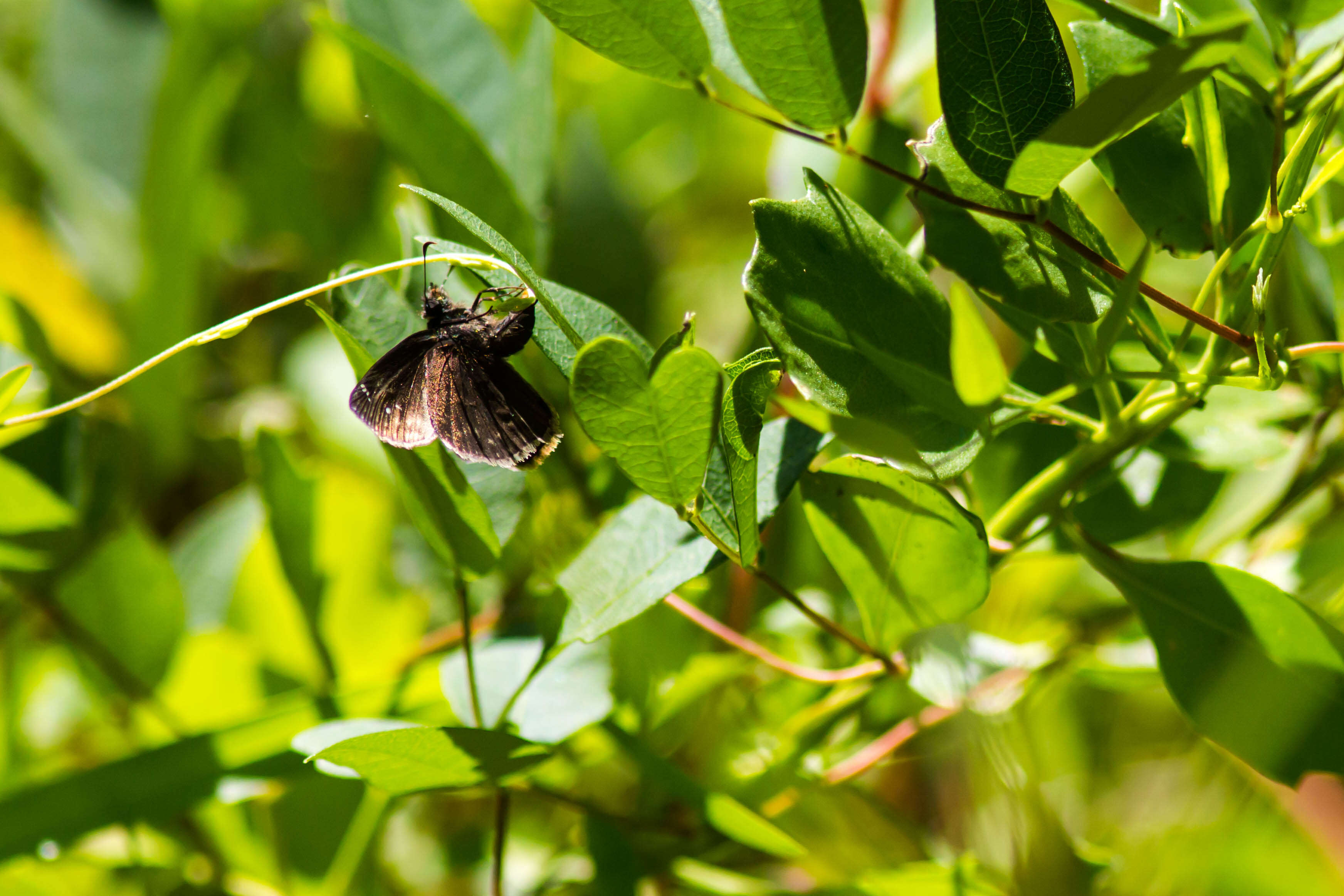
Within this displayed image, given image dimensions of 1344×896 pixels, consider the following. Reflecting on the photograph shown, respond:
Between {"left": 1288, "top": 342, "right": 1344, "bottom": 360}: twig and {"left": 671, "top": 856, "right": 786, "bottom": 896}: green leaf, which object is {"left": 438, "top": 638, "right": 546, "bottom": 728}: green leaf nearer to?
{"left": 671, "top": 856, "right": 786, "bottom": 896}: green leaf

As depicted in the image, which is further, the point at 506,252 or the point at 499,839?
the point at 499,839

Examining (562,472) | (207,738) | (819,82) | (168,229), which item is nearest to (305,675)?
(207,738)

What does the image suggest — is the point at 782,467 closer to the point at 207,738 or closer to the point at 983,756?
the point at 983,756

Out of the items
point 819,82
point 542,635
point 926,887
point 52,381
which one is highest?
point 819,82

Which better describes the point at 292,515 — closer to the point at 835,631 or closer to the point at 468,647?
the point at 468,647

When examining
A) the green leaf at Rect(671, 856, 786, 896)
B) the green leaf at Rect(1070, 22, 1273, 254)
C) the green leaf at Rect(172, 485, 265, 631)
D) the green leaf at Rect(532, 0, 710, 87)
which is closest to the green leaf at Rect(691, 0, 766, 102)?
the green leaf at Rect(532, 0, 710, 87)

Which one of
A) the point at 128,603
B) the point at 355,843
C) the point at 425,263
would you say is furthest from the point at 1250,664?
the point at 128,603

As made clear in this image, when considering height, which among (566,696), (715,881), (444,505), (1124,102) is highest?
(1124,102)
